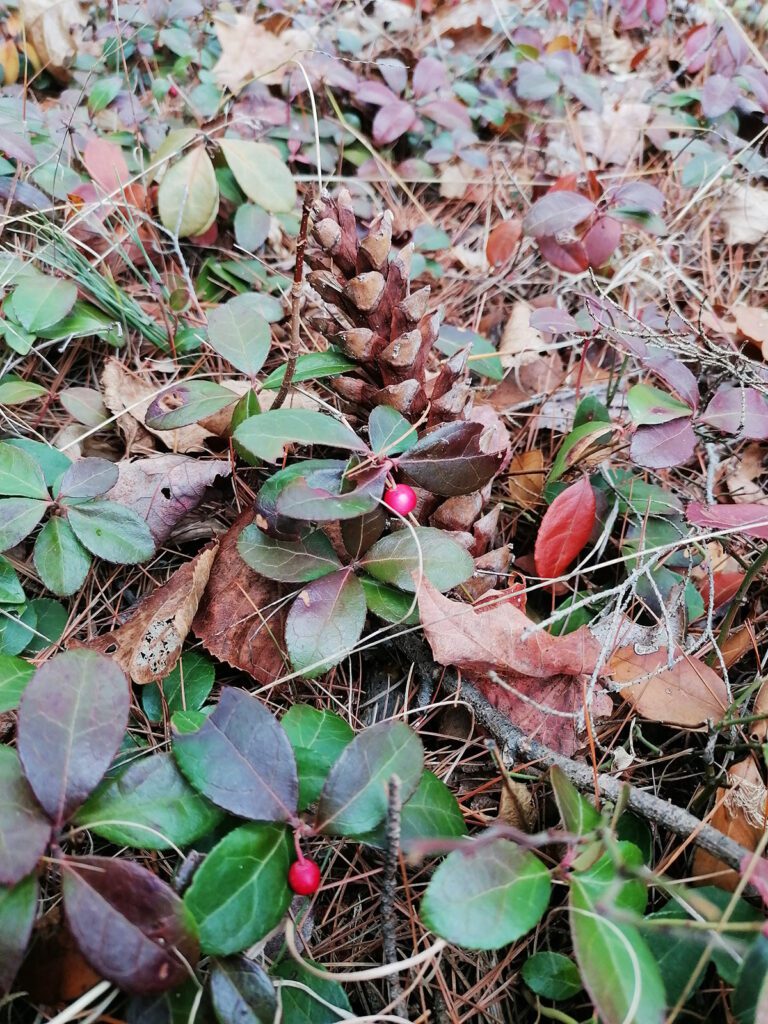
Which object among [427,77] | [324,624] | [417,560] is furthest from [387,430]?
[427,77]

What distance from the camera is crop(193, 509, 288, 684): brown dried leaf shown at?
3.65 ft

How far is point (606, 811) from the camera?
965 mm

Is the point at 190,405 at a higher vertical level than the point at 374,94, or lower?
lower

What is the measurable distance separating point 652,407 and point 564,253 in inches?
22.7

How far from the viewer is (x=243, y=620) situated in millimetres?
1134

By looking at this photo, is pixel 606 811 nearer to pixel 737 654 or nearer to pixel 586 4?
pixel 737 654

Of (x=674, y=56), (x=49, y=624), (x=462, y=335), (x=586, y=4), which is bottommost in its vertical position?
(x=49, y=624)

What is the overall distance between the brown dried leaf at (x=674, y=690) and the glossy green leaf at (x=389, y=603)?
0.35m

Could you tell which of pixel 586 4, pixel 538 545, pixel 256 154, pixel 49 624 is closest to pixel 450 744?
pixel 538 545

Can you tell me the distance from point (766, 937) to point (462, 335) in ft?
Answer: 3.92

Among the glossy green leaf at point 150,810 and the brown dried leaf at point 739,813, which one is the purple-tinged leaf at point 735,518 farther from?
the glossy green leaf at point 150,810

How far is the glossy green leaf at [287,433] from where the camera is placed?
0.99 meters

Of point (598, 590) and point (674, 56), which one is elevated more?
point (674, 56)

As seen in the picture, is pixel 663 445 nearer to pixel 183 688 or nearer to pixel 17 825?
pixel 183 688
